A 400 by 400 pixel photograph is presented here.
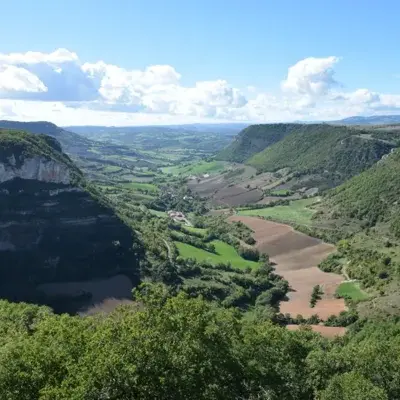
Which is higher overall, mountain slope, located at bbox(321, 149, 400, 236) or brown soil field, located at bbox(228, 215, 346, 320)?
mountain slope, located at bbox(321, 149, 400, 236)

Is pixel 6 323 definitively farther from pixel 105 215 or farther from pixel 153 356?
pixel 105 215

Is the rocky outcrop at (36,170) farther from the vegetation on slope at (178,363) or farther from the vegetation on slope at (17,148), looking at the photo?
the vegetation on slope at (178,363)

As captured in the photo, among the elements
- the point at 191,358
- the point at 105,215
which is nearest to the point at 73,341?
the point at 191,358

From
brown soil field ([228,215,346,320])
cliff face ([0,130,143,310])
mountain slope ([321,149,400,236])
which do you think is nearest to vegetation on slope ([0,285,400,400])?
brown soil field ([228,215,346,320])

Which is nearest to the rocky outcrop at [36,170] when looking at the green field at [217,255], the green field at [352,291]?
the green field at [217,255]

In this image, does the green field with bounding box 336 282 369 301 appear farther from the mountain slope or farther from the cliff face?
the cliff face

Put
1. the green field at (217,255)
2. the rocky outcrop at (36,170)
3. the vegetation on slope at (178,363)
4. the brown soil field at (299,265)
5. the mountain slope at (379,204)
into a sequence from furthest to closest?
the mountain slope at (379,204), the green field at (217,255), the rocky outcrop at (36,170), the brown soil field at (299,265), the vegetation on slope at (178,363)
